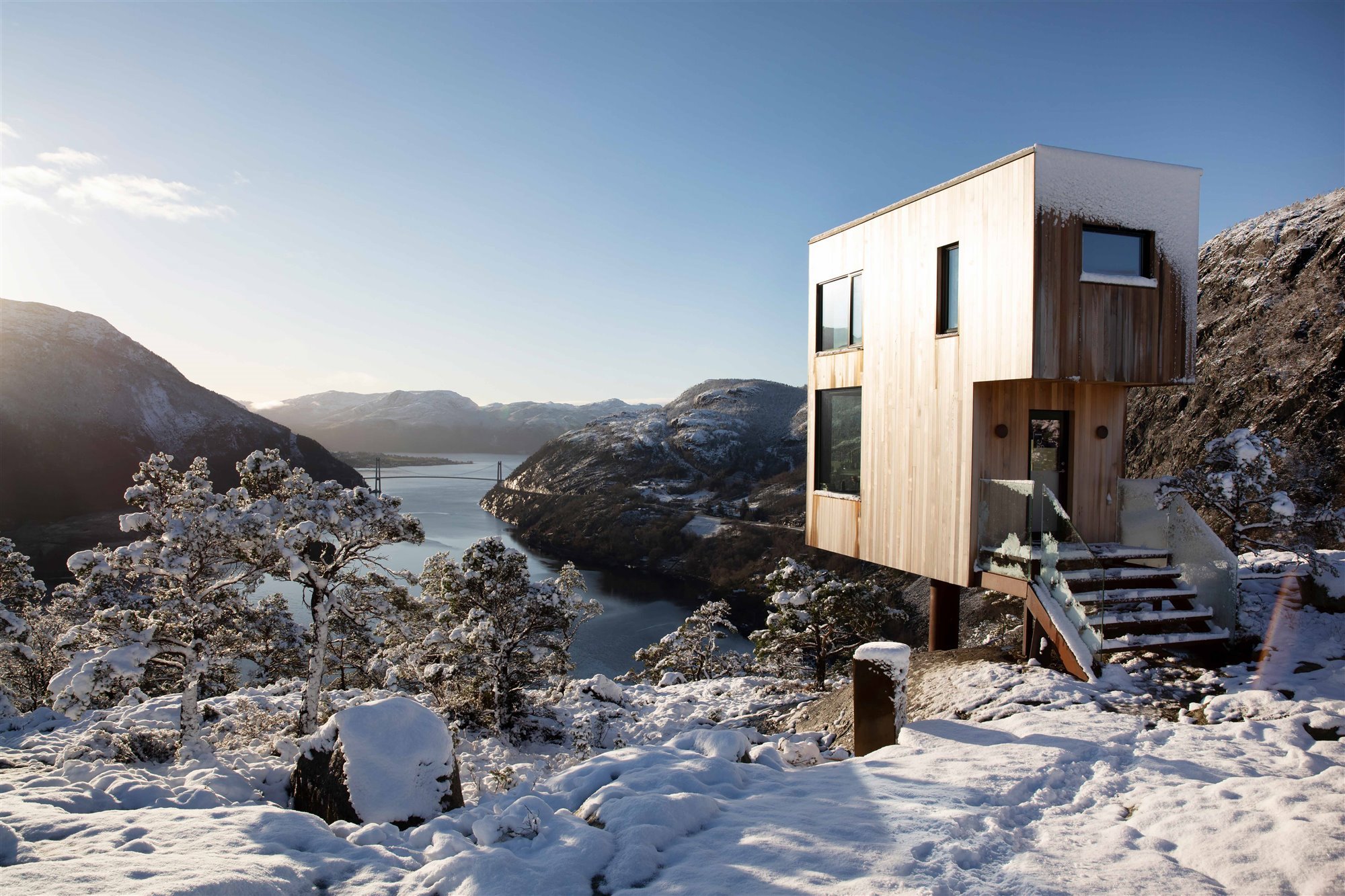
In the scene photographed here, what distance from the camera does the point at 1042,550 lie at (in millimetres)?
7879

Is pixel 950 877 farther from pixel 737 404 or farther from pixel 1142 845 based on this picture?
pixel 737 404

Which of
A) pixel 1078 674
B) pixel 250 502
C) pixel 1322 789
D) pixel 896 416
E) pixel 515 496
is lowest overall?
pixel 515 496

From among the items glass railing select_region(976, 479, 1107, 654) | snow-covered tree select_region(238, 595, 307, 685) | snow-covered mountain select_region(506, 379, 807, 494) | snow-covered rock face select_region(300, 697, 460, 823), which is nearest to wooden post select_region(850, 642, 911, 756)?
glass railing select_region(976, 479, 1107, 654)

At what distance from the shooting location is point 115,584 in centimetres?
1070

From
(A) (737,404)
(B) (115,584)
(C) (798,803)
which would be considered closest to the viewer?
(C) (798,803)

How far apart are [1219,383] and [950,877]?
27084 mm

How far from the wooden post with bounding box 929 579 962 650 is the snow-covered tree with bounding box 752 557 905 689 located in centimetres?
432

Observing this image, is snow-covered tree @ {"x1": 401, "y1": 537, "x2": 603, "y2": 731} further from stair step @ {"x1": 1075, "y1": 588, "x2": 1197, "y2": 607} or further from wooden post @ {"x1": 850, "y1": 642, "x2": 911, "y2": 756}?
stair step @ {"x1": 1075, "y1": 588, "x2": 1197, "y2": 607}

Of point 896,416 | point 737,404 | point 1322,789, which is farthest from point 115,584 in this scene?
point 737,404

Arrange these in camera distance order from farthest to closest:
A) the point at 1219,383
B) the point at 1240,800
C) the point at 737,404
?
the point at 737,404
the point at 1219,383
the point at 1240,800

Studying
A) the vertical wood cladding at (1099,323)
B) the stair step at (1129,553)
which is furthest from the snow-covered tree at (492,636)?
the vertical wood cladding at (1099,323)

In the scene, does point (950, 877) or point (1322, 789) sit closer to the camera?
point (950, 877)

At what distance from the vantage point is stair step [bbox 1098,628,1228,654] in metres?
7.00

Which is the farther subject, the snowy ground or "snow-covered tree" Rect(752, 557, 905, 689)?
"snow-covered tree" Rect(752, 557, 905, 689)
